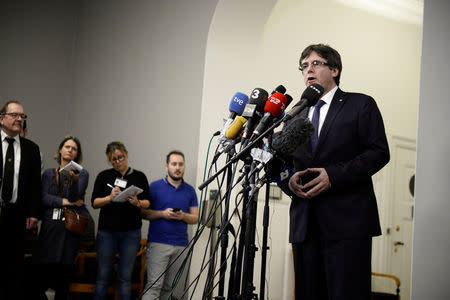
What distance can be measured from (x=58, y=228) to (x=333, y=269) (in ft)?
9.24

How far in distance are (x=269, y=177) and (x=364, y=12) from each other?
5.04 metres

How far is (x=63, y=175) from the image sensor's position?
13.8 ft

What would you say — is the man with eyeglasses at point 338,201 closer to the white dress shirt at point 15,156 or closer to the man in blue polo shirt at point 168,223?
the man in blue polo shirt at point 168,223

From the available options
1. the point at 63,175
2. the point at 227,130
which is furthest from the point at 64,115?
the point at 227,130

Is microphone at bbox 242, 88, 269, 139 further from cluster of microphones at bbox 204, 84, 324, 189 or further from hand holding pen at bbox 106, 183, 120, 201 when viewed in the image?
hand holding pen at bbox 106, 183, 120, 201

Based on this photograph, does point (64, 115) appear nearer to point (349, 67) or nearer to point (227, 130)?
point (349, 67)

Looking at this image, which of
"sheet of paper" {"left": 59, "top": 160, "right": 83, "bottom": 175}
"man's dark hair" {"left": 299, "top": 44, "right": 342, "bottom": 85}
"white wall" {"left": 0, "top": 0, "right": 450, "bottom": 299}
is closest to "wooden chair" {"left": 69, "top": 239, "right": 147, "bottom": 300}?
"sheet of paper" {"left": 59, "top": 160, "right": 83, "bottom": 175}

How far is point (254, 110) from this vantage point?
1.93 m

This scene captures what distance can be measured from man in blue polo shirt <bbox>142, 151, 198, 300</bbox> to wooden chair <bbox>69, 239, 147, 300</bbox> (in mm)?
166

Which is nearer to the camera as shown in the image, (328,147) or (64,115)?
(328,147)

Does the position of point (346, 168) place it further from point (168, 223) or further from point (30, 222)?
point (30, 222)

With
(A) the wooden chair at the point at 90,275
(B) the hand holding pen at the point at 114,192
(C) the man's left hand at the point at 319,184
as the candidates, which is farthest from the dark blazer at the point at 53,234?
(C) the man's left hand at the point at 319,184

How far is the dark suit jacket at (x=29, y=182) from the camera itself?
379 centimetres

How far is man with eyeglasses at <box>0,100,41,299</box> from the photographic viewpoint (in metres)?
3.67
